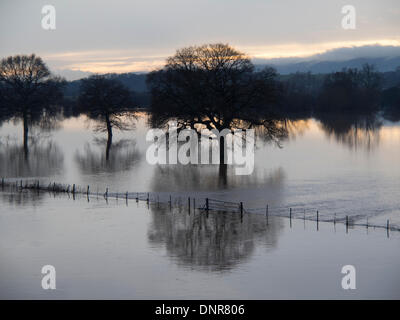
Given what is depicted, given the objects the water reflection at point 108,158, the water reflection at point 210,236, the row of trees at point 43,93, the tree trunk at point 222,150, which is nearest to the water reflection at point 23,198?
the water reflection at point 210,236

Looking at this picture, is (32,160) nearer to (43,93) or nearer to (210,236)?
(43,93)

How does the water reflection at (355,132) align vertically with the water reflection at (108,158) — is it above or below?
above

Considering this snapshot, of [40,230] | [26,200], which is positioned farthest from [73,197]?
[40,230]

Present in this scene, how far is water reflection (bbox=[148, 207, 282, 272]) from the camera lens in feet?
105

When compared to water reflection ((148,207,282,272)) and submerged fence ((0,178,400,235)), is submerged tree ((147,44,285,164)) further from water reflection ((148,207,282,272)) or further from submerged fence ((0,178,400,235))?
water reflection ((148,207,282,272))

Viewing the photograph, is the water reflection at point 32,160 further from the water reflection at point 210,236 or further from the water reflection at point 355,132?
the water reflection at point 355,132

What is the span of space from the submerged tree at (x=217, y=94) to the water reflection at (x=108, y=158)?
666 centimetres

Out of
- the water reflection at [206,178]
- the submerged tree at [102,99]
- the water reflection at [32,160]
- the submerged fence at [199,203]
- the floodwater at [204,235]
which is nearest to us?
the floodwater at [204,235]

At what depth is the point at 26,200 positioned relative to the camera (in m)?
48.7

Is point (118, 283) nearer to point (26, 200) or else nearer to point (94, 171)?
point (26, 200)

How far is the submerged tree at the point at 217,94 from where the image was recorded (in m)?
69.1

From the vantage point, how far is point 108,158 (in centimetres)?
7856

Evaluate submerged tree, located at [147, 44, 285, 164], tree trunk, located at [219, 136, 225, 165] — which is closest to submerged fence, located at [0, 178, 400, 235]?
submerged tree, located at [147, 44, 285, 164]

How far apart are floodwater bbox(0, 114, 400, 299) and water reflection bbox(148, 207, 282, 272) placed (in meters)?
0.06
